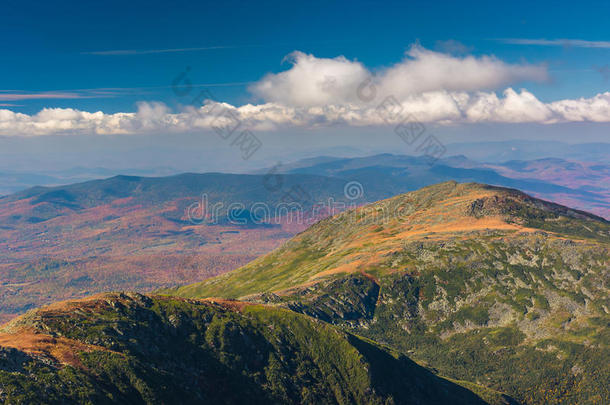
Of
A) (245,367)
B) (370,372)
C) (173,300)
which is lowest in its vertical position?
(370,372)

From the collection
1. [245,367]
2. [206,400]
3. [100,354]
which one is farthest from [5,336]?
[245,367]

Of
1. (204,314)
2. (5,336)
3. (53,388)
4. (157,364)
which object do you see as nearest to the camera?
(53,388)

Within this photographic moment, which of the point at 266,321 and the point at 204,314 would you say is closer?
the point at 204,314

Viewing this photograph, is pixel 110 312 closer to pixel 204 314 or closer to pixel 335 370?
pixel 204 314

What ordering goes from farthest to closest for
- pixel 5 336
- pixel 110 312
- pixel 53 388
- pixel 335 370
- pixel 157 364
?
pixel 335 370, pixel 110 312, pixel 157 364, pixel 5 336, pixel 53 388

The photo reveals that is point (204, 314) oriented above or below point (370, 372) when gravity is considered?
above

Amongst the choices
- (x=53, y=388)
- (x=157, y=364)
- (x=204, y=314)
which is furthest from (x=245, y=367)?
(x=53, y=388)
